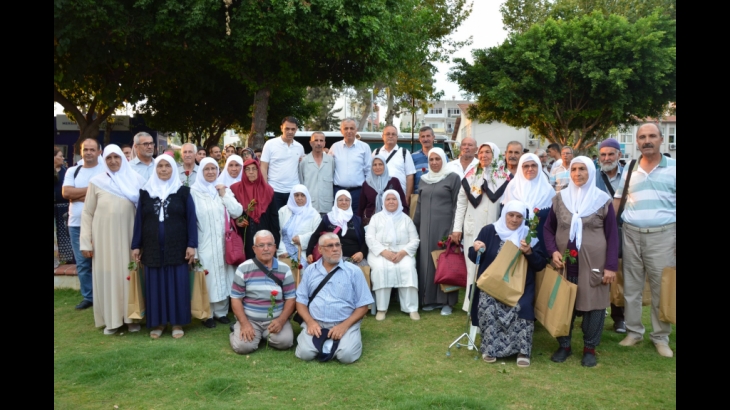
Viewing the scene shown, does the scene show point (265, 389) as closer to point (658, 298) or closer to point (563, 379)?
point (563, 379)

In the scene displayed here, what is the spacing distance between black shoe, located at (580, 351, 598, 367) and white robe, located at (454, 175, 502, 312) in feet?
5.26

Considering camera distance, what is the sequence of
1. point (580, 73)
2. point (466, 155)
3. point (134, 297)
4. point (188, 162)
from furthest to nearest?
point (580, 73) < point (188, 162) < point (466, 155) < point (134, 297)

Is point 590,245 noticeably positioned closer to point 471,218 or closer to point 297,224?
point 471,218

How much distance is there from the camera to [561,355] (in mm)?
5113

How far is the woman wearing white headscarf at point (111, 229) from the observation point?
5.79 meters

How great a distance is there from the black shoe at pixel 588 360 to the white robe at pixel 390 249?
2.15 metres

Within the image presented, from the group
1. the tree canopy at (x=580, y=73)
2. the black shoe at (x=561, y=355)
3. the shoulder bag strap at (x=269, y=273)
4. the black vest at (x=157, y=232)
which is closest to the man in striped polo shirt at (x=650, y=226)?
the black shoe at (x=561, y=355)

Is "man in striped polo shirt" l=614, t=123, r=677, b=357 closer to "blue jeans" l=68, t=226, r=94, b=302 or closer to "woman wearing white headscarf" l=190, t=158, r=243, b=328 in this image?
"woman wearing white headscarf" l=190, t=158, r=243, b=328

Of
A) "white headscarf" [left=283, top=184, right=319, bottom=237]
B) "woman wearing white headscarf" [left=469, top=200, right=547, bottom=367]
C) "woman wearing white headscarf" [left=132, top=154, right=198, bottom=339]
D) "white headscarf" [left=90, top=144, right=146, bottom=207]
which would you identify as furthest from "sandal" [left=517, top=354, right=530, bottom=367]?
"white headscarf" [left=90, top=144, right=146, bottom=207]

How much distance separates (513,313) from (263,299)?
239 cm

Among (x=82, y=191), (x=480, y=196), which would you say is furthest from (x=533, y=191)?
(x=82, y=191)

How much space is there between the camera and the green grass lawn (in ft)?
13.9
